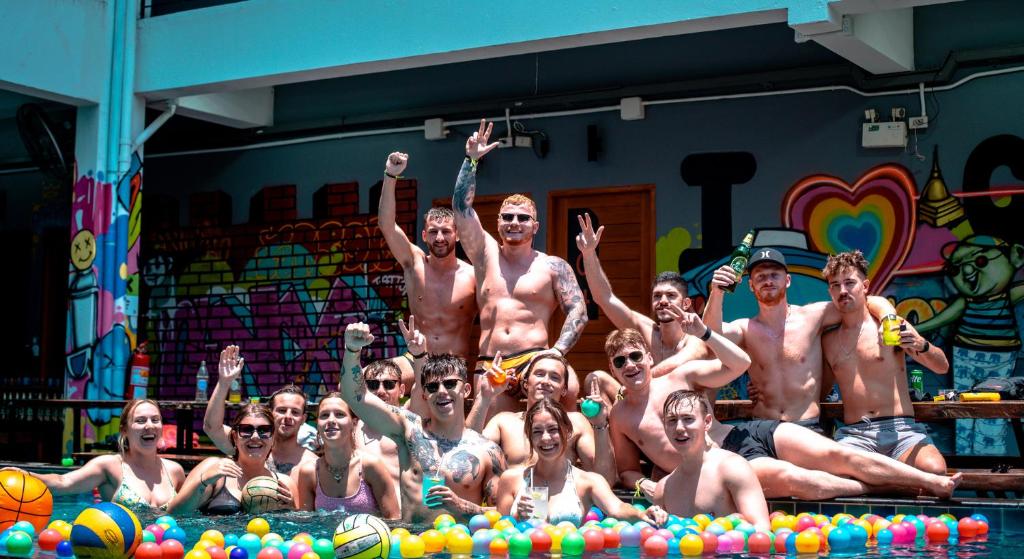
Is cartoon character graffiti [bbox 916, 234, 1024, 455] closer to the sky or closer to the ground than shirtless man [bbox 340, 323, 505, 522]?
closer to the sky

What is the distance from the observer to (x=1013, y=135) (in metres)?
10.7

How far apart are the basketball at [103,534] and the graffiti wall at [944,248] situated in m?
7.62

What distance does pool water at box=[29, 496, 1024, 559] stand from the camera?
259 inches

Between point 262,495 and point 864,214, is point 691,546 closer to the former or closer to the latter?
point 262,495

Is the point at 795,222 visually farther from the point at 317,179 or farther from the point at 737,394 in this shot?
the point at 317,179

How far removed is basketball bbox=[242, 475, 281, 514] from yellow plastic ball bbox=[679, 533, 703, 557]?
3.04 meters

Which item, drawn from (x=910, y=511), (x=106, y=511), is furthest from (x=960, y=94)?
(x=106, y=511)

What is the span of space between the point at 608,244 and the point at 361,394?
20.5ft

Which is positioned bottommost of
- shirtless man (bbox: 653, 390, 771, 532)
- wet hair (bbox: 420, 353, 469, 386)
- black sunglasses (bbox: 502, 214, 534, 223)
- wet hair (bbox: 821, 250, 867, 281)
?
shirtless man (bbox: 653, 390, 771, 532)

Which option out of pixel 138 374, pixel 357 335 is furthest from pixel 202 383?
pixel 357 335

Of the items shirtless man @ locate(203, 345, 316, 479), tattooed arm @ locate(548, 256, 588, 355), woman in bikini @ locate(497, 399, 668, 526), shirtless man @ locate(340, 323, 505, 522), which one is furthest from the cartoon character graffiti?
shirtless man @ locate(203, 345, 316, 479)

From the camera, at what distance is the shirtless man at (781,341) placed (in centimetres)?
849

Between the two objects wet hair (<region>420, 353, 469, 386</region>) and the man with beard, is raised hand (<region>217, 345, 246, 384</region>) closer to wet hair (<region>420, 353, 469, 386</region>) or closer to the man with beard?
the man with beard

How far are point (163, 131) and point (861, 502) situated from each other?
445 inches
